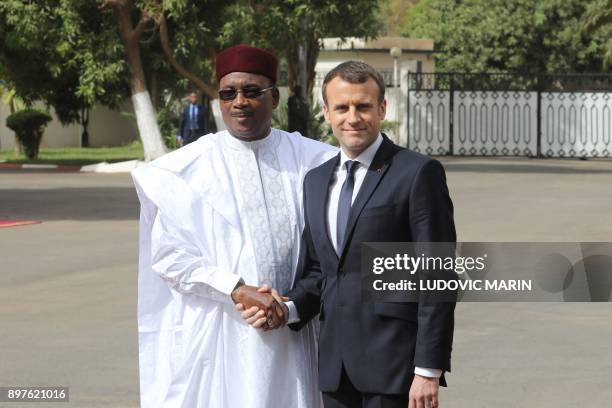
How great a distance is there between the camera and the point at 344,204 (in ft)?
13.3

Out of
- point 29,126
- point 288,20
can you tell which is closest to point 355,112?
point 288,20

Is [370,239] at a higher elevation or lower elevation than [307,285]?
higher

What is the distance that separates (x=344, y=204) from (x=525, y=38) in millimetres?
47189

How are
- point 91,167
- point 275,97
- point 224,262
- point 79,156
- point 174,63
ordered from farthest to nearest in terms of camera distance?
1. point 79,156
2. point 91,167
3. point 174,63
4. point 275,97
5. point 224,262

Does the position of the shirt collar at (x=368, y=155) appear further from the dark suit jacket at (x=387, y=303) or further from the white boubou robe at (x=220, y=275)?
the white boubou robe at (x=220, y=275)

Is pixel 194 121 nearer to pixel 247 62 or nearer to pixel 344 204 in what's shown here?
pixel 247 62

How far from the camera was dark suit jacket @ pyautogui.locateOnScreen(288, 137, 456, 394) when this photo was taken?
12.8 ft

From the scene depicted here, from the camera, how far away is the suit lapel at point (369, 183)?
3990 millimetres

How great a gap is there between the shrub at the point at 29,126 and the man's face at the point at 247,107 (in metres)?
31.7

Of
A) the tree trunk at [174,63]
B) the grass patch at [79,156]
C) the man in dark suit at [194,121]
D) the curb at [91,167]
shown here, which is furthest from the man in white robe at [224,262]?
the grass patch at [79,156]

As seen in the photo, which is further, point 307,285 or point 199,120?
point 199,120

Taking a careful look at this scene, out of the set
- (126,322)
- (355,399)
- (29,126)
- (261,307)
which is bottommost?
(126,322)

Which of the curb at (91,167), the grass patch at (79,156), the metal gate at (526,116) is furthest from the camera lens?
the metal gate at (526,116)

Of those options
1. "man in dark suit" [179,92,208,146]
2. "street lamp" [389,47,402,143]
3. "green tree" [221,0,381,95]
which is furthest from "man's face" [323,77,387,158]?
"street lamp" [389,47,402,143]
